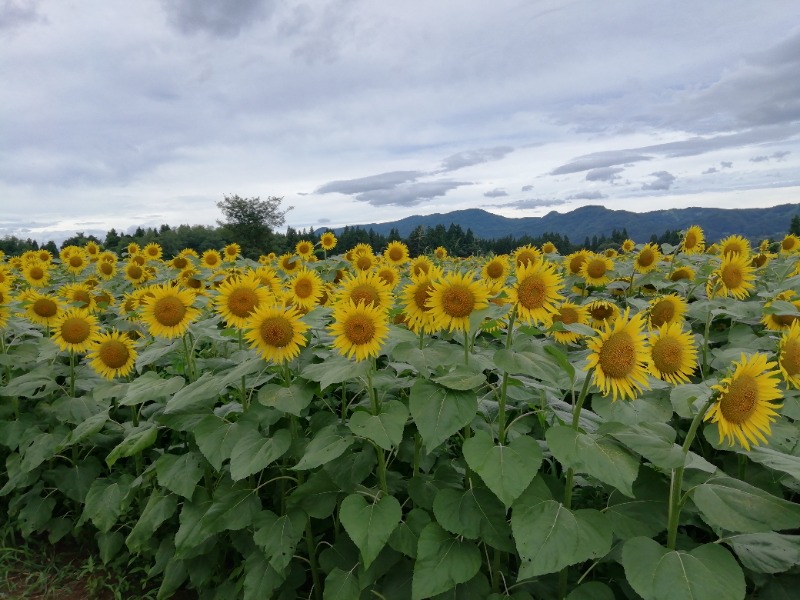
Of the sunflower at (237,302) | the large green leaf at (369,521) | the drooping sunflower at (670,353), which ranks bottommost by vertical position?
the large green leaf at (369,521)

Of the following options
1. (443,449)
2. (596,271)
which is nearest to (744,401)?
(443,449)

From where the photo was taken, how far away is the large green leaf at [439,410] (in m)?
2.15

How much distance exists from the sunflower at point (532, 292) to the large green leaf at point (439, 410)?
0.53 meters

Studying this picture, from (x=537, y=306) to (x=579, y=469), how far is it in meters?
0.82

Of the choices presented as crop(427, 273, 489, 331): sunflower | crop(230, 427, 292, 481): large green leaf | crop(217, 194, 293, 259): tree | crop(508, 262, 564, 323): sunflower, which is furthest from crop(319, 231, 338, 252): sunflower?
crop(217, 194, 293, 259): tree

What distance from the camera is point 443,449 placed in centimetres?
305

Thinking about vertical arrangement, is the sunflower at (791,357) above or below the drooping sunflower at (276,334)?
below

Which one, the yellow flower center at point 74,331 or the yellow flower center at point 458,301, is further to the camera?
the yellow flower center at point 74,331

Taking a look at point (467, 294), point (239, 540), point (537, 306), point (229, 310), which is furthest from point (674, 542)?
point (229, 310)

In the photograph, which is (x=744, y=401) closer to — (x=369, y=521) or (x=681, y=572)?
(x=681, y=572)

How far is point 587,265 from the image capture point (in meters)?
5.79

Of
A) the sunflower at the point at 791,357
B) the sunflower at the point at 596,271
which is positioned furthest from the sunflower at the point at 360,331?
the sunflower at the point at 596,271

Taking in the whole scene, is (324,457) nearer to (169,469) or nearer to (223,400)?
(169,469)

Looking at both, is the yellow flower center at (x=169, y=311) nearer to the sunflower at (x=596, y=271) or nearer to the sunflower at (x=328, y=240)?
the sunflower at (x=596, y=271)
